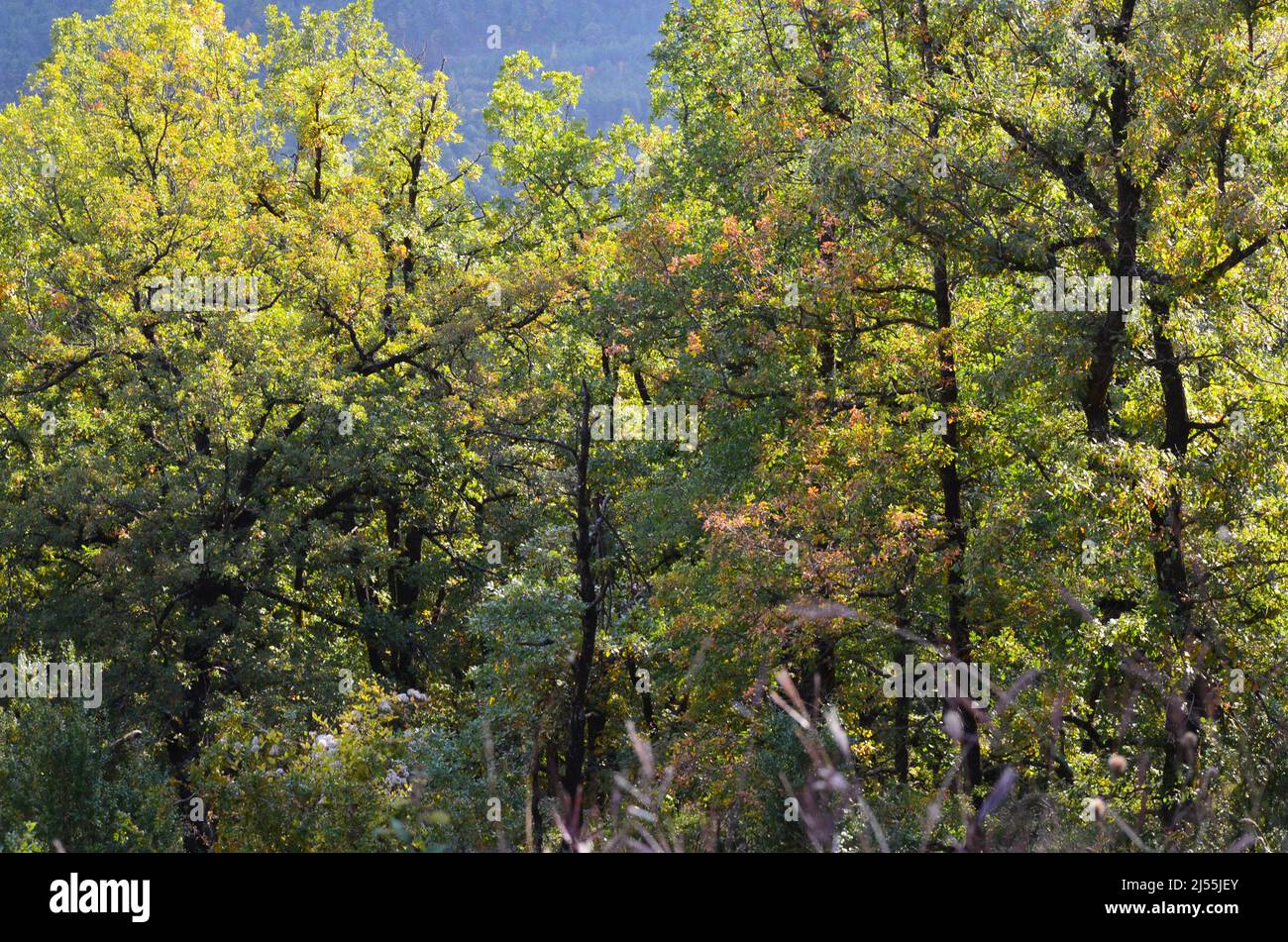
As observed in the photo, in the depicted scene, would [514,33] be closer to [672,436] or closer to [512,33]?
[512,33]

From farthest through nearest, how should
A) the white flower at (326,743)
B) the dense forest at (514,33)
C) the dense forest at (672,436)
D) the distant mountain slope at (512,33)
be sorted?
the distant mountain slope at (512,33) < the dense forest at (514,33) < the white flower at (326,743) < the dense forest at (672,436)

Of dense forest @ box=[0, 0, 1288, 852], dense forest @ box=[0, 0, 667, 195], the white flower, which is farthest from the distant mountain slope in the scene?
the white flower

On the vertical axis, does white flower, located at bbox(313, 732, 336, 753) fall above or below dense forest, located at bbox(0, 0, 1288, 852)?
below

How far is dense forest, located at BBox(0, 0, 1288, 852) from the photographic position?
1213 cm

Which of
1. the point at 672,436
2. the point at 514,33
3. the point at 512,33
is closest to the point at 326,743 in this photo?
the point at 672,436

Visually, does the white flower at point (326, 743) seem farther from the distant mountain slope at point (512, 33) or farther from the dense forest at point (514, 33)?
the distant mountain slope at point (512, 33)

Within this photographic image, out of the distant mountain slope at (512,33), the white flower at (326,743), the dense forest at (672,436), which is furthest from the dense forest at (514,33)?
the white flower at (326,743)

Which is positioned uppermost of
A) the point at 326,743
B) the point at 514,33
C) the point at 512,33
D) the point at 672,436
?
the point at 514,33

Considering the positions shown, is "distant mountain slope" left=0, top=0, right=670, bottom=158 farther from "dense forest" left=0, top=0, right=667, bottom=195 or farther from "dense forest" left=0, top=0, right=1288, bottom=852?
"dense forest" left=0, top=0, right=1288, bottom=852

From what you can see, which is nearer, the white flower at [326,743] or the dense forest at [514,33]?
the white flower at [326,743]

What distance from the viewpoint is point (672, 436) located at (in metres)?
19.8

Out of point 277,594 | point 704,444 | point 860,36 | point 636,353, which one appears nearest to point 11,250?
point 277,594

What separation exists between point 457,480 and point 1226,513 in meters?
13.7

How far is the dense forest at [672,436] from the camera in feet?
39.8
